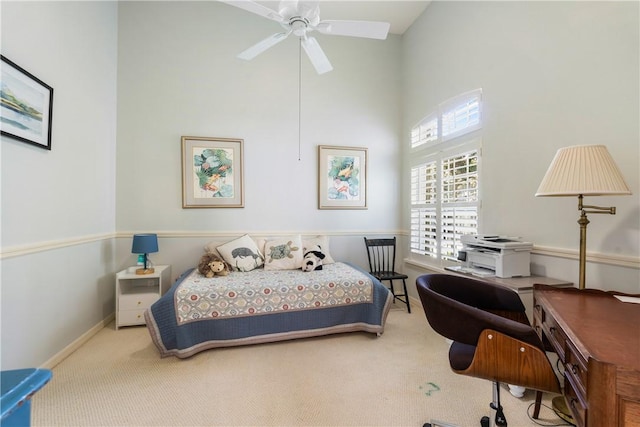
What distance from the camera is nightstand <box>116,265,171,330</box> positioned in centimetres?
281

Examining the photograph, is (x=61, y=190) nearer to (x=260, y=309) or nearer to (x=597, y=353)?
(x=260, y=309)

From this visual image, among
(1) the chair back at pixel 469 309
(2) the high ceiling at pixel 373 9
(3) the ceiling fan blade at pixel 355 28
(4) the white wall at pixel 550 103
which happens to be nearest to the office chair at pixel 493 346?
(1) the chair back at pixel 469 309

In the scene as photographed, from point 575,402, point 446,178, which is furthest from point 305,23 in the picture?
point 575,402

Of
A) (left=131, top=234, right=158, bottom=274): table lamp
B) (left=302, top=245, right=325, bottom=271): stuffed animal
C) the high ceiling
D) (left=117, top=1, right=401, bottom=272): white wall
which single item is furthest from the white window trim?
(left=131, top=234, right=158, bottom=274): table lamp

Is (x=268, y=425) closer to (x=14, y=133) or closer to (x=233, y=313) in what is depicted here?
(x=233, y=313)

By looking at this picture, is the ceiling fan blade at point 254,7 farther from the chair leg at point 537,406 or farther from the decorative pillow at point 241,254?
the chair leg at point 537,406

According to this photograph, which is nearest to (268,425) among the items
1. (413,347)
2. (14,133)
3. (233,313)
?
(233,313)

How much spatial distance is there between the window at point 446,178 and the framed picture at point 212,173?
90.9 inches

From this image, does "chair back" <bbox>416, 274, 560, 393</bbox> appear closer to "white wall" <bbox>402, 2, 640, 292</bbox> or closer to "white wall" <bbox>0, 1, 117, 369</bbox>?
"white wall" <bbox>402, 2, 640, 292</bbox>

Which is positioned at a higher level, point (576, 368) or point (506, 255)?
point (506, 255)

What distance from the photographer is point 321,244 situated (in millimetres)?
3436

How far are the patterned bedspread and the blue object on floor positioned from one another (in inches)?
72.6

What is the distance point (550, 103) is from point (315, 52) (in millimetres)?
1874

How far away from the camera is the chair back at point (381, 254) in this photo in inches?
145
